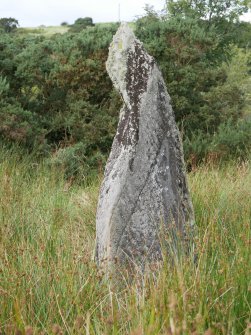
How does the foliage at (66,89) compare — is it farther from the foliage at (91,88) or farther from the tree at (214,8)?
the tree at (214,8)

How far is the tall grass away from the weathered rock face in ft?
0.79

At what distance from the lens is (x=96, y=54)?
11078 mm

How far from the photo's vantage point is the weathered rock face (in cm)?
411

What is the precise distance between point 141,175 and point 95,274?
936 millimetres

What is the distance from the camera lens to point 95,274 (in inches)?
139

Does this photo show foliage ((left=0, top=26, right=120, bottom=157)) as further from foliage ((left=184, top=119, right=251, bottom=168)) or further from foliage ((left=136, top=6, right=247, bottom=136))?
foliage ((left=184, top=119, right=251, bottom=168))

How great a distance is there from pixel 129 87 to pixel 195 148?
239 inches

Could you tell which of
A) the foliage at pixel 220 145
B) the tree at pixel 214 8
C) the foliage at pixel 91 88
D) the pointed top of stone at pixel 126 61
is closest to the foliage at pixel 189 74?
the foliage at pixel 91 88

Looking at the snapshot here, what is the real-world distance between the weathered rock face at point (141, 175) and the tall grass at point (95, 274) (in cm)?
24

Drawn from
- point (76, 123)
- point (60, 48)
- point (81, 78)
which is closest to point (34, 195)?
point (76, 123)

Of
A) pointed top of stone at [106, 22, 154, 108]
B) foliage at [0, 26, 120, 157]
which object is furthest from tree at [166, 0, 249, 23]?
pointed top of stone at [106, 22, 154, 108]

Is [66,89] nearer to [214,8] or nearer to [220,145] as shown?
[220,145]

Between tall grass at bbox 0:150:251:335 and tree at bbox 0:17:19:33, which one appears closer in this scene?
tall grass at bbox 0:150:251:335

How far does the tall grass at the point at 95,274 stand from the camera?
2.58m
